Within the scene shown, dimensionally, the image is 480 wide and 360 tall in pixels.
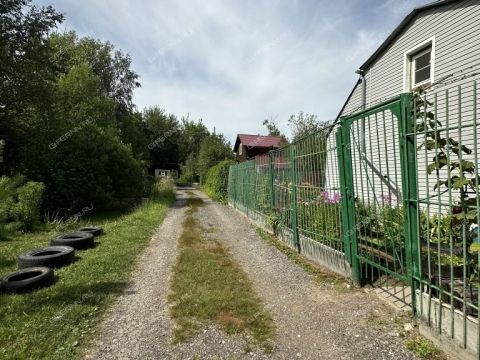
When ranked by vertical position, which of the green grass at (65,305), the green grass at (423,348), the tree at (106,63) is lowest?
the green grass at (423,348)

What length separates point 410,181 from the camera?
3.26m

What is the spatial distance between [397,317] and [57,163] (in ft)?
41.8

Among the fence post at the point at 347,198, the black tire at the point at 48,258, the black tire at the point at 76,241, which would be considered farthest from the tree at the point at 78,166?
the fence post at the point at 347,198

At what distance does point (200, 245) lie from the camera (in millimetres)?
7531

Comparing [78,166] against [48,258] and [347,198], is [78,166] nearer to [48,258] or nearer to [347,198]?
[48,258]

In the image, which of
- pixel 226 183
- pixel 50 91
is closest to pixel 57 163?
pixel 50 91

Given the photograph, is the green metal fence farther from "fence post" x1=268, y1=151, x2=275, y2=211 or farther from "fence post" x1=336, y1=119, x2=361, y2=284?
"fence post" x1=268, y1=151, x2=275, y2=211

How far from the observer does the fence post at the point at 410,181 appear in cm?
322

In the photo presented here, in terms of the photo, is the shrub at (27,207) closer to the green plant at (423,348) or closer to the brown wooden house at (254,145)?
the green plant at (423,348)

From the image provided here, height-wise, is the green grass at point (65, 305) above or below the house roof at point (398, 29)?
below

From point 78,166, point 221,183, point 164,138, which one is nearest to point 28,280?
point 78,166

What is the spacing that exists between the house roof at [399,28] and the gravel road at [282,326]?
25.1 ft

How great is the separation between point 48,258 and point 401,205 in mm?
5621

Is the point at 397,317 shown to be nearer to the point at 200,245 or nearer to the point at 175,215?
the point at 200,245
